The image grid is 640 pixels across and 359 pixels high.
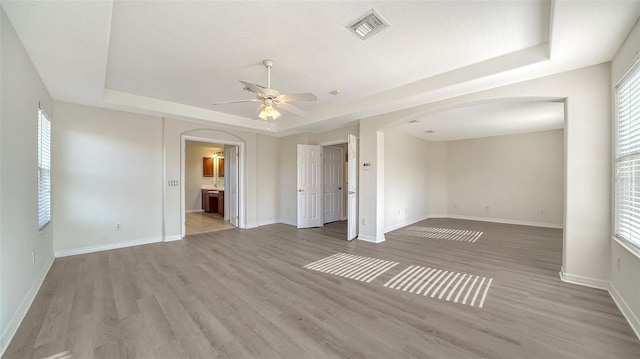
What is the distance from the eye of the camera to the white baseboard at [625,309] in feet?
6.73

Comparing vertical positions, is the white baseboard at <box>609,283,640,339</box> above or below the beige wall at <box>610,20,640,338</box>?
below

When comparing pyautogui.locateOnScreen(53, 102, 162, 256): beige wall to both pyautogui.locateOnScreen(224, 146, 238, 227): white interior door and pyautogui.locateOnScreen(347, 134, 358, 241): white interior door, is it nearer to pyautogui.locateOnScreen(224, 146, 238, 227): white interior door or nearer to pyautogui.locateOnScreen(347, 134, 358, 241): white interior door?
pyautogui.locateOnScreen(224, 146, 238, 227): white interior door

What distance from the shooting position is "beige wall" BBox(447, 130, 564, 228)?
6.48 meters

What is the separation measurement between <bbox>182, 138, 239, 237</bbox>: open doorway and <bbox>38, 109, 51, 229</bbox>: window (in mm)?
3274

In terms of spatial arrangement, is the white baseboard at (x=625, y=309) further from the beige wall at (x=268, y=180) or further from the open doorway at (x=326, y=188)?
the beige wall at (x=268, y=180)

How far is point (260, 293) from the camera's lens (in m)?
2.77

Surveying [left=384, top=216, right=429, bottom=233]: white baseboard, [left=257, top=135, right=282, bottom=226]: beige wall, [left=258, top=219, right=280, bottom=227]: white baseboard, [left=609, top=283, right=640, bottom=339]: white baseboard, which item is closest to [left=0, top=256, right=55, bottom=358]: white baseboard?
[left=258, top=219, right=280, bottom=227]: white baseboard

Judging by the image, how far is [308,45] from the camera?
2721 millimetres

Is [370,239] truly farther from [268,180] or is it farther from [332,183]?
[268,180]

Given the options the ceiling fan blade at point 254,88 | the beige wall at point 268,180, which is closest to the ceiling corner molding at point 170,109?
the beige wall at point 268,180

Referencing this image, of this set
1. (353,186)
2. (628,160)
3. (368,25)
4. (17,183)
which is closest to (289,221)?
(353,186)

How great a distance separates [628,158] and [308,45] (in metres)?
3.34

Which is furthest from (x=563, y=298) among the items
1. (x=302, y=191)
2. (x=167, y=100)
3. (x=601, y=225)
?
(x=167, y=100)

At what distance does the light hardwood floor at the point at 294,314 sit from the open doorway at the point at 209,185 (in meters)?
3.23
